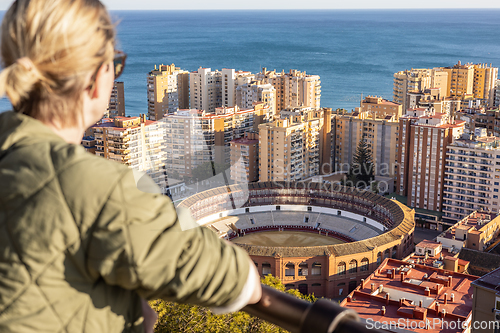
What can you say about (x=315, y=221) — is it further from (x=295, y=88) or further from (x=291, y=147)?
(x=295, y=88)

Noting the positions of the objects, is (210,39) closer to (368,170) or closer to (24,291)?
(368,170)

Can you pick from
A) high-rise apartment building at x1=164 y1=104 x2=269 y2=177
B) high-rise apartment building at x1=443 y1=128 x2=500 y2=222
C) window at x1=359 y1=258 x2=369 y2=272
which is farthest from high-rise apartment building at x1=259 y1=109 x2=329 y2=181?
window at x1=359 y1=258 x2=369 y2=272

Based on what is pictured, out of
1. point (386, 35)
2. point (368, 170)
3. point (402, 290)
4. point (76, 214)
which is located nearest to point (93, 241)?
point (76, 214)

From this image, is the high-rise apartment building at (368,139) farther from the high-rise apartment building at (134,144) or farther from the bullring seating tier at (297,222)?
the high-rise apartment building at (134,144)

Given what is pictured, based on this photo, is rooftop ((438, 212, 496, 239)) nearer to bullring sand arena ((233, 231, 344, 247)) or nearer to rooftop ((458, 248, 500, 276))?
rooftop ((458, 248, 500, 276))

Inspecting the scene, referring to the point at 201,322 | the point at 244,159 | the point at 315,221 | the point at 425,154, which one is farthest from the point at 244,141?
the point at 201,322

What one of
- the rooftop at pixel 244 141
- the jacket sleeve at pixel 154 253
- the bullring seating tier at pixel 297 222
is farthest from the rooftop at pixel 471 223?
the jacket sleeve at pixel 154 253
